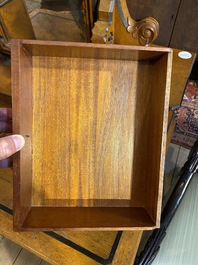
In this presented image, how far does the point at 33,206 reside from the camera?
611 millimetres

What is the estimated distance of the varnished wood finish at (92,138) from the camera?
542 millimetres

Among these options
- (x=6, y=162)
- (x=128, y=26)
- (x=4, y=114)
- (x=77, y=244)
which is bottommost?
(x=77, y=244)

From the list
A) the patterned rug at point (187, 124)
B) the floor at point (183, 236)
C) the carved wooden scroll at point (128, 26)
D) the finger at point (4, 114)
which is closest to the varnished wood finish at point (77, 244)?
the floor at point (183, 236)

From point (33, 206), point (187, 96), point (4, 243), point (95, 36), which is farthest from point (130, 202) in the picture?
point (187, 96)

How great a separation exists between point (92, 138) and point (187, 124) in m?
0.93

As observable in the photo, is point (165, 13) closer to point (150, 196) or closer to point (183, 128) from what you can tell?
point (150, 196)

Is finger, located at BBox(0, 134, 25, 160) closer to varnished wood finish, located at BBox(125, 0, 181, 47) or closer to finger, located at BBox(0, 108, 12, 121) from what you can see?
finger, located at BBox(0, 108, 12, 121)

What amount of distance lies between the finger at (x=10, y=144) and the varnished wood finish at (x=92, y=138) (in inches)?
0.9

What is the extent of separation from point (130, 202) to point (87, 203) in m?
0.10

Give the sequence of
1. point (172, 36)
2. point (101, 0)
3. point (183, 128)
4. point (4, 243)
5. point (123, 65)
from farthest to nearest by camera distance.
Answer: point (183, 128) < point (4, 243) < point (172, 36) < point (101, 0) < point (123, 65)

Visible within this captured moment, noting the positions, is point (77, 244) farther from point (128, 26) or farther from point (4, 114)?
point (128, 26)

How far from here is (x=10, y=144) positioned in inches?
19.4

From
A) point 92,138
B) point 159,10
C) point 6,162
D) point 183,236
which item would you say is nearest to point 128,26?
point 159,10

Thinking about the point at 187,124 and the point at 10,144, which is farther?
the point at 187,124
